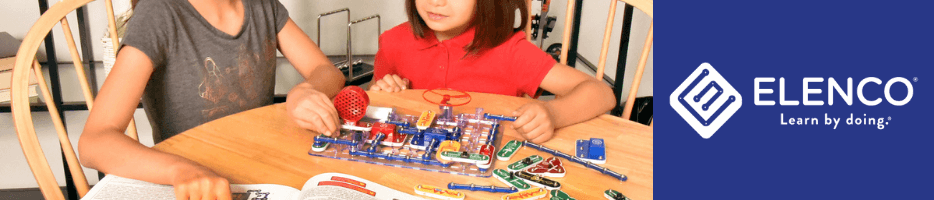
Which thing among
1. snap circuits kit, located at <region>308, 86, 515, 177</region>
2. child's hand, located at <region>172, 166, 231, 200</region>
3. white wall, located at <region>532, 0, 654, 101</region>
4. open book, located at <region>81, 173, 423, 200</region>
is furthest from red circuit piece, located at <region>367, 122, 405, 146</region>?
white wall, located at <region>532, 0, 654, 101</region>

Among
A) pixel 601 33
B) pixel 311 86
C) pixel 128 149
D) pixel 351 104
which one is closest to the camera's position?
pixel 128 149

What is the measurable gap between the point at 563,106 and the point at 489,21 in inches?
12.7

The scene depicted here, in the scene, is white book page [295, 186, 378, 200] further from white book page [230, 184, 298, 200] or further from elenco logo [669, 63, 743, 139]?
elenco logo [669, 63, 743, 139]

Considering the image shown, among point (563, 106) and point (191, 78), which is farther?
point (191, 78)

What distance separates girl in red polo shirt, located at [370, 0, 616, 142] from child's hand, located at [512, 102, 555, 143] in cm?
23

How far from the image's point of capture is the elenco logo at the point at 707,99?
2.03ft

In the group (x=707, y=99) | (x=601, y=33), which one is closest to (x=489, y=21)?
(x=707, y=99)

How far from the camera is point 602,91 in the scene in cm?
103

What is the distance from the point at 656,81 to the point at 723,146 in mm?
99

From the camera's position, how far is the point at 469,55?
1.26 meters

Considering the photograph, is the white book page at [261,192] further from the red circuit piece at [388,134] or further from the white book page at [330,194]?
the red circuit piece at [388,134]

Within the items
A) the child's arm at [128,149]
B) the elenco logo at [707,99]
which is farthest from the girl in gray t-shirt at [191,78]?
the elenco logo at [707,99]

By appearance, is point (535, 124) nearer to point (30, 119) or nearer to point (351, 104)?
point (351, 104)

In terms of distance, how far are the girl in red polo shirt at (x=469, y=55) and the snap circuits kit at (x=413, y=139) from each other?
9.1 inches
